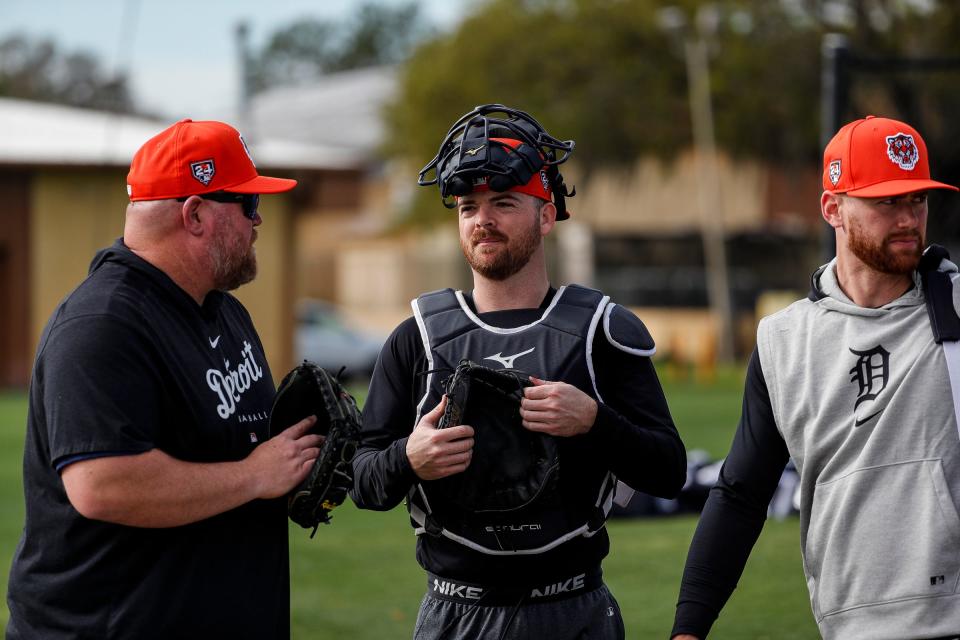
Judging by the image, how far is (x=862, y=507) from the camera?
11.8 feet

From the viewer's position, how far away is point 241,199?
383 centimetres

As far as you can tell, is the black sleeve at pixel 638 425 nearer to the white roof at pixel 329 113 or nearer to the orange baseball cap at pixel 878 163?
the orange baseball cap at pixel 878 163

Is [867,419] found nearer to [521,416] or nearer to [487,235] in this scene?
[521,416]

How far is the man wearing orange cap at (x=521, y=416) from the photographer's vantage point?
3748 millimetres

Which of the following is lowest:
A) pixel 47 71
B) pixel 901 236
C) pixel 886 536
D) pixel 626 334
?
Answer: pixel 886 536

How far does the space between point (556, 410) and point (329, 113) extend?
71411 millimetres

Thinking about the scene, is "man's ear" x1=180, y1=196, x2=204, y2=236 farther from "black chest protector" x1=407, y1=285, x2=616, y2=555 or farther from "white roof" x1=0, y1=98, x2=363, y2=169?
"white roof" x1=0, y1=98, x2=363, y2=169

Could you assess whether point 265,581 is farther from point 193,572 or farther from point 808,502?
point 808,502

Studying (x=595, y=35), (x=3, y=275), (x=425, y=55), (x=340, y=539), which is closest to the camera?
(x=340, y=539)

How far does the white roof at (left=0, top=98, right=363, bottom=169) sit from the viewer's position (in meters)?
26.2

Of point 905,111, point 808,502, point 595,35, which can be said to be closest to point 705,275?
point 595,35

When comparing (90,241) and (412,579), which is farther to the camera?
(90,241)

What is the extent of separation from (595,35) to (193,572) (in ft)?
108

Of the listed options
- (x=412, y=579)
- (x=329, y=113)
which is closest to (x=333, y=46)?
(x=329, y=113)
